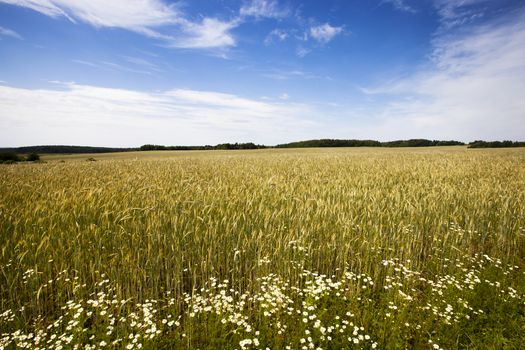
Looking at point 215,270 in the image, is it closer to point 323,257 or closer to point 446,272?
point 323,257

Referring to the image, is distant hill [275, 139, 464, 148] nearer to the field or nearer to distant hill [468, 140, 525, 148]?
distant hill [468, 140, 525, 148]

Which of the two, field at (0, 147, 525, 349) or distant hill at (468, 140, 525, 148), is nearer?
field at (0, 147, 525, 349)

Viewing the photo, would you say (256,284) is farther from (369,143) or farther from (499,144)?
(369,143)

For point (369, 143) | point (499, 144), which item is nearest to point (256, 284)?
point (499, 144)

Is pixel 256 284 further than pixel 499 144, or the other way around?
pixel 499 144

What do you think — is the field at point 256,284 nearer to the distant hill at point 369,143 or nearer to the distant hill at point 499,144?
the distant hill at point 499,144

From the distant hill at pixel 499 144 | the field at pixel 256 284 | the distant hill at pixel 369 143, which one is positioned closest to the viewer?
the field at pixel 256 284

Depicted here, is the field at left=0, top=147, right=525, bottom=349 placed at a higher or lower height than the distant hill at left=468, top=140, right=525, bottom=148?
lower

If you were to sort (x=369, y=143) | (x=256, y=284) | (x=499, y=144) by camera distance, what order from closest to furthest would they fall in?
(x=256, y=284)
(x=499, y=144)
(x=369, y=143)

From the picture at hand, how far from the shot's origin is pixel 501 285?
3.90 meters

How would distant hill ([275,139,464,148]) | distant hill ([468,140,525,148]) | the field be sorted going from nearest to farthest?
the field < distant hill ([468,140,525,148]) < distant hill ([275,139,464,148])

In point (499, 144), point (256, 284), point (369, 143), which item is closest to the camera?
point (256, 284)

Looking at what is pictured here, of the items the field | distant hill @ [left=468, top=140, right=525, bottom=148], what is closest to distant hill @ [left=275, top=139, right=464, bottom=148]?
distant hill @ [left=468, top=140, right=525, bottom=148]

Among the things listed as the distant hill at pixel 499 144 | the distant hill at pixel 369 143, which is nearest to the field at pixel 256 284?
the distant hill at pixel 499 144
